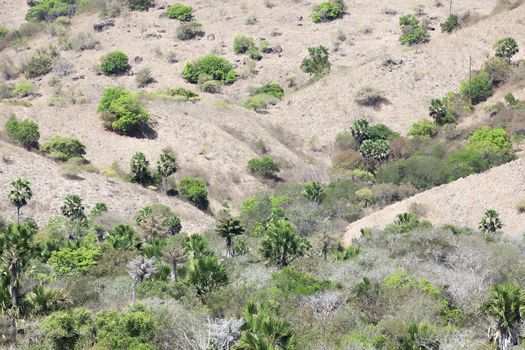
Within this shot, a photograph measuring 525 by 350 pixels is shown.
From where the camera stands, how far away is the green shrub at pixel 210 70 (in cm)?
14262

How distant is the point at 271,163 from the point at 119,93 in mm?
22878

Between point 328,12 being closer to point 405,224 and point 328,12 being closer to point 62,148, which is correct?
point 62,148

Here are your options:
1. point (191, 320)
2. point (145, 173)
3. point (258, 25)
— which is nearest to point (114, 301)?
point (191, 320)

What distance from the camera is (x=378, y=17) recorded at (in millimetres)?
157375

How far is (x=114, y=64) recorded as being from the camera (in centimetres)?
14662

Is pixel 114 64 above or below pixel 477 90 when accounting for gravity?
below

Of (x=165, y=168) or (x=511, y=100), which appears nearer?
(x=165, y=168)

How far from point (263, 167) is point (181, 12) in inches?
2537

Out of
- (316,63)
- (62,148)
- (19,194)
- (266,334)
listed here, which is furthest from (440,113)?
(266,334)

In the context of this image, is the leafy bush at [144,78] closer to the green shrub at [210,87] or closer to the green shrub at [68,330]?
the green shrub at [210,87]

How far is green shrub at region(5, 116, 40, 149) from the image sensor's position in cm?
10306

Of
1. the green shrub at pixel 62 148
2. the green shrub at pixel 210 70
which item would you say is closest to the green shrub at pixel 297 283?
the green shrub at pixel 62 148

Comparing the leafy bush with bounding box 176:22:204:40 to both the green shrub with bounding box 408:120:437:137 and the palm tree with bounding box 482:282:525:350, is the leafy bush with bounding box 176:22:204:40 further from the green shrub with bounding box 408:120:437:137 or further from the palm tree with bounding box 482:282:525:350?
the palm tree with bounding box 482:282:525:350

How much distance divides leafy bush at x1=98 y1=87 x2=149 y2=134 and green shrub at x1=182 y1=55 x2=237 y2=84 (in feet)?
93.5
